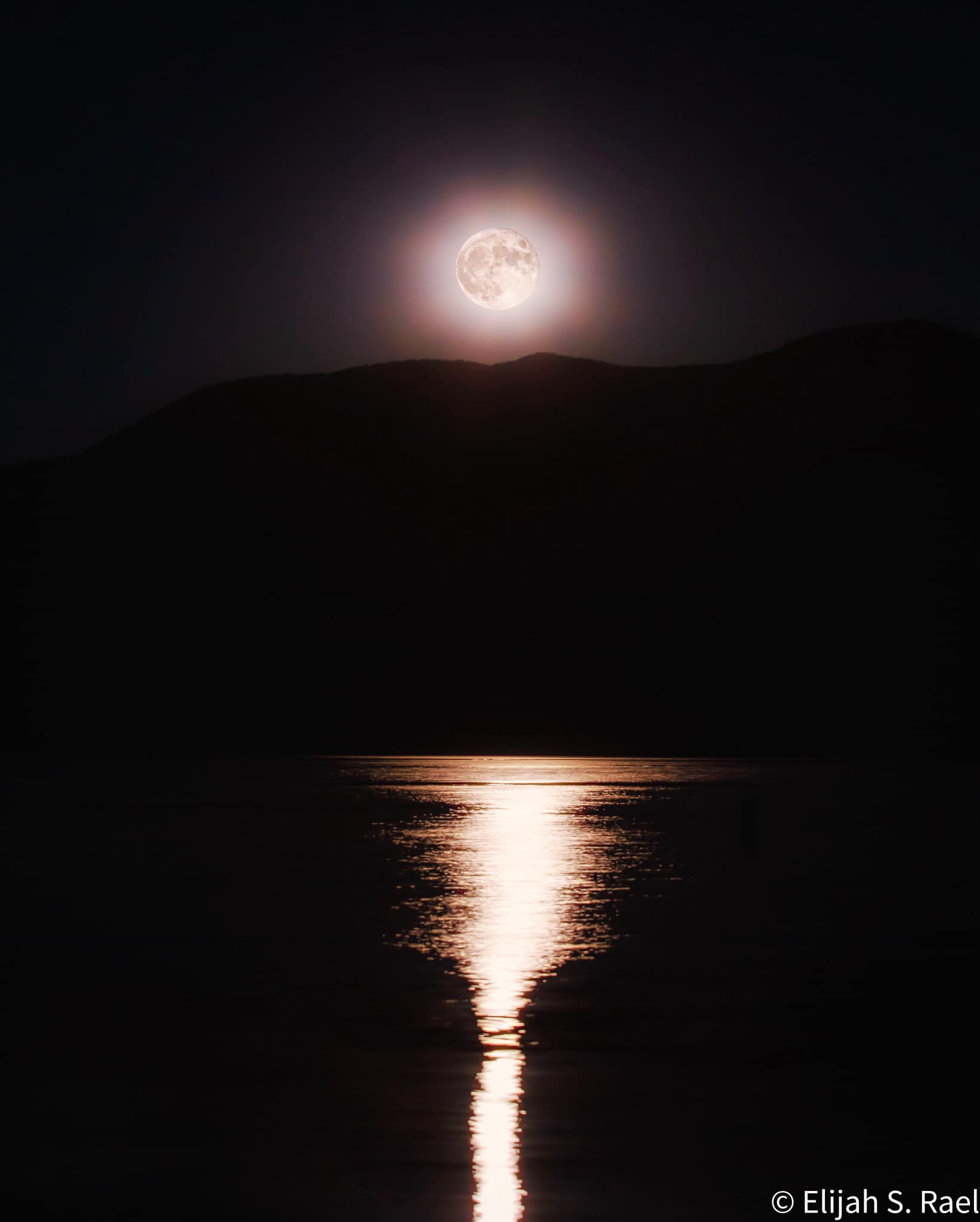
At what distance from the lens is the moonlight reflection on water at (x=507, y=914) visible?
7.74m

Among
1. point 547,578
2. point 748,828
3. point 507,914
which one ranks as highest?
point 547,578

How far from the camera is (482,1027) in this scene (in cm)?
1048

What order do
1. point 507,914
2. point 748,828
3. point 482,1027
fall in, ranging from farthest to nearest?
point 748,828
point 507,914
point 482,1027

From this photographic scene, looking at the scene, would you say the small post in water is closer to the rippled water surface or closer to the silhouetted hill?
the rippled water surface

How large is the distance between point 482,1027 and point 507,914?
6.42m

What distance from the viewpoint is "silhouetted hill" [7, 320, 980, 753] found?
114 meters

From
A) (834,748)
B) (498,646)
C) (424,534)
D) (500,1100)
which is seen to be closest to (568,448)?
(424,534)

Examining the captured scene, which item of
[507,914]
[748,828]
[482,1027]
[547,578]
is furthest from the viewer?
[547,578]

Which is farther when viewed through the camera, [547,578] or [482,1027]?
[547,578]

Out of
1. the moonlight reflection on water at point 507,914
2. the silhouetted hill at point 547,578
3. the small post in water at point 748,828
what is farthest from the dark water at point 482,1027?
the silhouetted hill at point 547,578

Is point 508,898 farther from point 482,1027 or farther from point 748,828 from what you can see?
point 482,1027

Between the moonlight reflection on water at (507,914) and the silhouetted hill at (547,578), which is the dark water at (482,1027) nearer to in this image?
the moonlight reflection on water at (507,914)

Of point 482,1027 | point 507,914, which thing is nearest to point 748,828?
point 507,914

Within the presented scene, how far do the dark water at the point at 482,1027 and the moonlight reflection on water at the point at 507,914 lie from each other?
4 centimetres
